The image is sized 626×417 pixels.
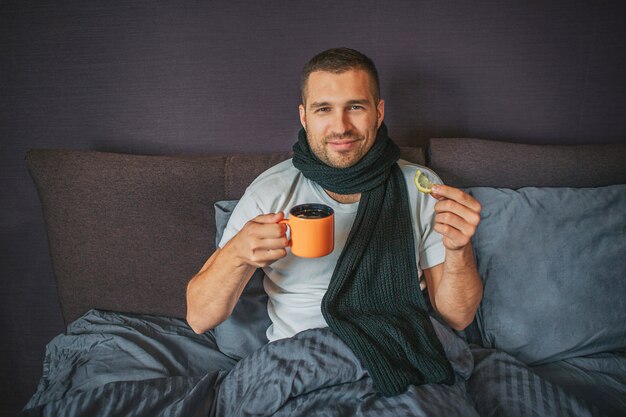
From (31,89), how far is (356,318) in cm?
157

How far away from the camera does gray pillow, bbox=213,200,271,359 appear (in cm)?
141

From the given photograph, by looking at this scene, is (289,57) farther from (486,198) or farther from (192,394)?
(192,394)

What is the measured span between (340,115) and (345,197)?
27 centimetres

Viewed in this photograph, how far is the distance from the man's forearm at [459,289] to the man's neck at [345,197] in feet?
1.16

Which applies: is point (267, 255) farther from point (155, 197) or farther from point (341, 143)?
point (155, 197)

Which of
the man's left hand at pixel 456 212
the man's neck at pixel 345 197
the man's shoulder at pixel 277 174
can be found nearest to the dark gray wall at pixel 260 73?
the man's shoulder at pixel 277 174

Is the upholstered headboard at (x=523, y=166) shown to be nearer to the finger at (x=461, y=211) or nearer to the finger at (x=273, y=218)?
the finger at (x=461, y=211)

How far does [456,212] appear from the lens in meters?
1.04

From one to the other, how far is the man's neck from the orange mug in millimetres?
384

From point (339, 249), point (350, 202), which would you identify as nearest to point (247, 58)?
point (350, 202)

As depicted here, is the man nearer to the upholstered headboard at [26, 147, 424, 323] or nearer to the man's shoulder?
the man's shoulder

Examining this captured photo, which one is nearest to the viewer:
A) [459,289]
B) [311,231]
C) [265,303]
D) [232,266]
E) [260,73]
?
[311,231]

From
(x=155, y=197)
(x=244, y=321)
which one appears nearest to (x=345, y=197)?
(x=244, y=321)

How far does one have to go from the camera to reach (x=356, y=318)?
125 centimetres
